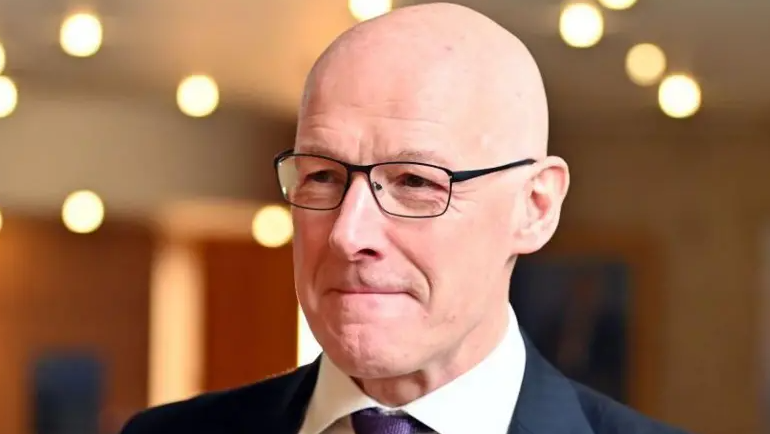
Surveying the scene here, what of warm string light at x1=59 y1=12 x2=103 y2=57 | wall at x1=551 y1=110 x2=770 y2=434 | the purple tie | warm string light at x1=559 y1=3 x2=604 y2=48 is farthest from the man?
wall at x1=551 y1=110 x2=770 y2=434

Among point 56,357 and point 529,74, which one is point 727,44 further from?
point 56,357

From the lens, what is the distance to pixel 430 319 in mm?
874

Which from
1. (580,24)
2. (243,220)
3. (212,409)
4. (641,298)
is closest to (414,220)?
(212,409)

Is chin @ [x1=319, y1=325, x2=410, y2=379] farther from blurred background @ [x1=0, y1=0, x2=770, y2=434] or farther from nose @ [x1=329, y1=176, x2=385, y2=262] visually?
blurred background @ [x1=0, y1=0, x2=770, y2=434]

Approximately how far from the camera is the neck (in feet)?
3.04

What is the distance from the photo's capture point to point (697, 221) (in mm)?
2131

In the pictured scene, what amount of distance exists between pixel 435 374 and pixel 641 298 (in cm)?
130

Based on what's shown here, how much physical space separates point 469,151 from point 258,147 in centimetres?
124

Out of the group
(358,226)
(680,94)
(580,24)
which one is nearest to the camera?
(358,226)

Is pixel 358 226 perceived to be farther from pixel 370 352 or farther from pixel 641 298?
pixel 641 298

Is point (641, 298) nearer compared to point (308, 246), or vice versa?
point (308, 246)

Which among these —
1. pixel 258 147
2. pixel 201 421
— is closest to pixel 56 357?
pixel 258 147

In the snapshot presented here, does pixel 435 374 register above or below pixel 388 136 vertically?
below

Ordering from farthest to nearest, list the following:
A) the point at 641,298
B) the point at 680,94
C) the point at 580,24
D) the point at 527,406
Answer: the point at 641,298 → the point at 680,94 → the point at 580,24 → the point at 527,406
